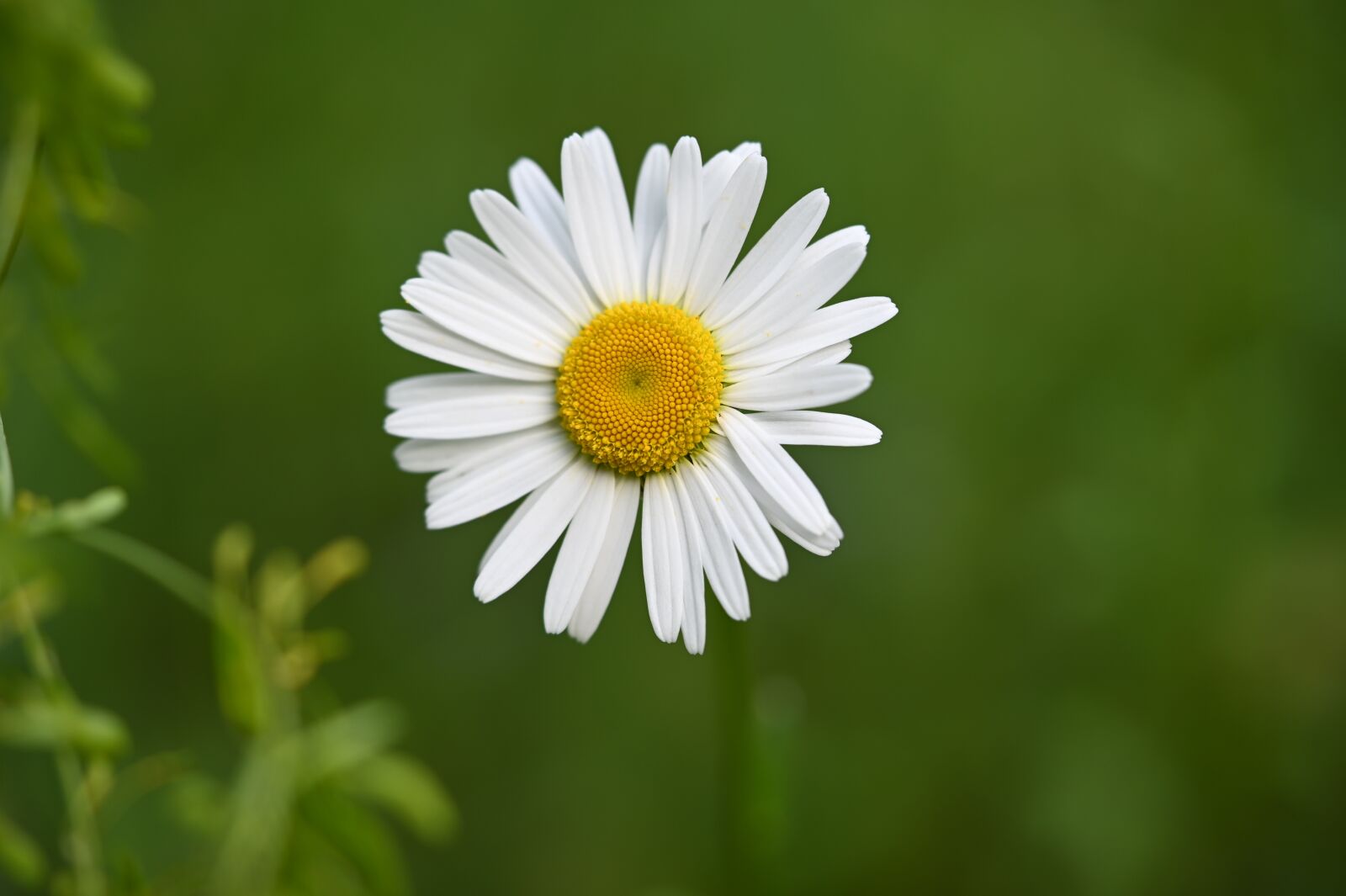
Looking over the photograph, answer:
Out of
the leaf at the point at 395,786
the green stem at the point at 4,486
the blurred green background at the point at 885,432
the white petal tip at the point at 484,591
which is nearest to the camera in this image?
the green stem at the point at 4,486

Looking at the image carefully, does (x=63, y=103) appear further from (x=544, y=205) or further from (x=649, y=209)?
(x=649, y=209)

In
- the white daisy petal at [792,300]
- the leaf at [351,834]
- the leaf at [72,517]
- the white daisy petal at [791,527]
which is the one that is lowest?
the leaf at [351,834]

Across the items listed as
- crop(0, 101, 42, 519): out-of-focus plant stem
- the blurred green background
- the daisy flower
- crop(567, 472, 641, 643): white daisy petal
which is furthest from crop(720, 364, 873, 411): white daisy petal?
the blurred green background

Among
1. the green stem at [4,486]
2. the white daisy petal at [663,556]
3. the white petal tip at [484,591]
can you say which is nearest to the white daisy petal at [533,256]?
the white daisy petal at [663,556]

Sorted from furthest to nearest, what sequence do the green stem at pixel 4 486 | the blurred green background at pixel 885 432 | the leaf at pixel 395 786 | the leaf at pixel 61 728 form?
1. the blurred green background at pixel 885 432
2. the leaf at pixel 395 786
3. the leaf at pixel 61 728
4. the green stem at pixel 4 486

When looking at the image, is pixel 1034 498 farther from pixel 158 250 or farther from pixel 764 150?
pixel 158 250

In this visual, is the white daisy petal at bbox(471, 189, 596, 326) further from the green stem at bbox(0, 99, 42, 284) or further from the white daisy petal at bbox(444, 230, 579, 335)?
the green stem at bbox(0, 99, 42, 284)

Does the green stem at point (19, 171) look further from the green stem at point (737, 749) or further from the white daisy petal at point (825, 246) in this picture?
Result: the green stem at point (737, 749)
